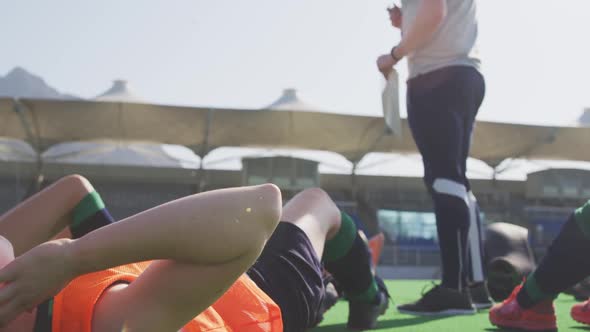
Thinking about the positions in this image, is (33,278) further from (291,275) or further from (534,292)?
(534,292)

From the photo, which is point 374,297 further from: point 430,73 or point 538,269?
point 430,73

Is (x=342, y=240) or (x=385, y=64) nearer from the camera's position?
(x=342, y=240)

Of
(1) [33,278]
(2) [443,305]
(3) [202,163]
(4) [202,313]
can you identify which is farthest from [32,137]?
(1) [33,278]

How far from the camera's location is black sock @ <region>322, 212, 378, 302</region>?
4.67 ft

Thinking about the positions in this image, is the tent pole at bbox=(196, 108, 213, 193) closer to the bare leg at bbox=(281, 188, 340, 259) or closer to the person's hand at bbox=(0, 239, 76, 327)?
the bare leg at bbox=(281, 188, 340, 259)

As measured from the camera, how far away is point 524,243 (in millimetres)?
3580

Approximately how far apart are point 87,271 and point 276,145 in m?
15.3

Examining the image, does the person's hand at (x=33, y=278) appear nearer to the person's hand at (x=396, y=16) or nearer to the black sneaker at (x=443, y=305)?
the black sneaker at (x=443, y=305)

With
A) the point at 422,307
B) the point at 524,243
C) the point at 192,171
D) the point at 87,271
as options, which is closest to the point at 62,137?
the point at 192,171

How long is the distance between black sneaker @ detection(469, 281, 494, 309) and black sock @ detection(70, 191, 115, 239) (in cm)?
165

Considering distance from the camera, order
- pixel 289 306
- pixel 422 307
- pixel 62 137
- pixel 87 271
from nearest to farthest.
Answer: pixel 87 271
pixel 289 306
pixel 422 307
pixel 62 137

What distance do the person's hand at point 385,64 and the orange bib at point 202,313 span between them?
1455 mm

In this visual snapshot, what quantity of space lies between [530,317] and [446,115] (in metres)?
0.75

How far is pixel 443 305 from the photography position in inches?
81.2
